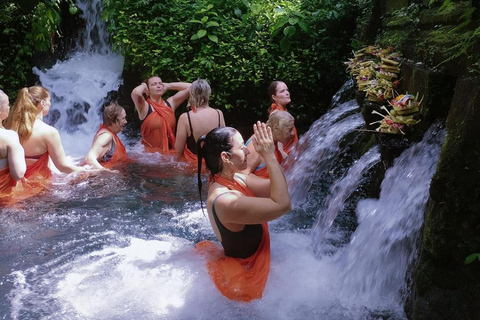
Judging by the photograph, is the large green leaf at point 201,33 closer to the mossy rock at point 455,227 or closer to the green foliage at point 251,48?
the green foliage at point 251,48

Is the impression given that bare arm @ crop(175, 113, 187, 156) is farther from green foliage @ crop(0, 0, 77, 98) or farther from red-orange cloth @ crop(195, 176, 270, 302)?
green foliage @ crop(0, 0, 77, 98)

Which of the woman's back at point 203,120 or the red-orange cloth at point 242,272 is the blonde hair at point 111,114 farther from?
the red-orange cloth at point 242,272

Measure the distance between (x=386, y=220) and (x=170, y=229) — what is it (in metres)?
2.14

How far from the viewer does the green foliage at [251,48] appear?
354 inches

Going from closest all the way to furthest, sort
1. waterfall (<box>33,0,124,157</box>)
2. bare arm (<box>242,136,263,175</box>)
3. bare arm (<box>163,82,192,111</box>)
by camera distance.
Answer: bare arm (<box>242,136,263,175</box>) < bare arm (<box>163,82,192,111</box>) < waterfall (<box>33,0,124,157</box>)

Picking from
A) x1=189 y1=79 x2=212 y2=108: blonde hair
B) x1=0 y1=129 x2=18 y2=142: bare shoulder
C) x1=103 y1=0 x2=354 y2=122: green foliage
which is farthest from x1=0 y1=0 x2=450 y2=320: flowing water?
x1=103 y1=0 x2=354 y2=122: green foliage

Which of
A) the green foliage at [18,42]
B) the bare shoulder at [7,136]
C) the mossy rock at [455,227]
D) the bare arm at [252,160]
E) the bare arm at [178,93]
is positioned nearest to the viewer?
the mossy rock at [455,227]

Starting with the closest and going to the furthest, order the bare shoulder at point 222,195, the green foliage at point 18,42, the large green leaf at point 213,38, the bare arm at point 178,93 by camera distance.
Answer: the bare shoulder at point 222,195 → the bare arm at point 178,93 → the large green leaf at point 213,38 → the green foliage at point 18,42

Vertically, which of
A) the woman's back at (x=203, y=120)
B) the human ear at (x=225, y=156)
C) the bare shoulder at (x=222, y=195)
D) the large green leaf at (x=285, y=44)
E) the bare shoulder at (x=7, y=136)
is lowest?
the woman's back at (x=203, y=120)

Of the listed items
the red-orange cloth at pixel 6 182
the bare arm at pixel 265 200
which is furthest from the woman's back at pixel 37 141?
the bare arm at pixel 265 200

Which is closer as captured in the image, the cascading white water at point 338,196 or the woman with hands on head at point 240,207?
the woman with hands on head at point 240,207

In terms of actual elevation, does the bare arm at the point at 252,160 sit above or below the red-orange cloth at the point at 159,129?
above

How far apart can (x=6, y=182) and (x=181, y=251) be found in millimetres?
2424

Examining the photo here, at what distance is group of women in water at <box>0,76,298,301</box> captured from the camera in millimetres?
3732
